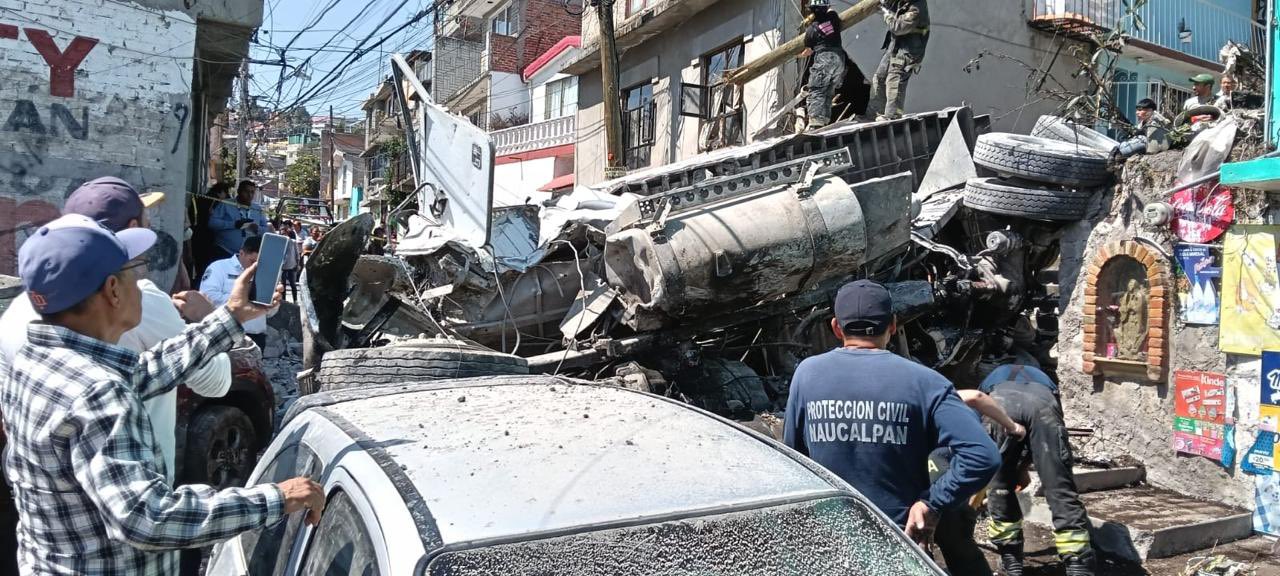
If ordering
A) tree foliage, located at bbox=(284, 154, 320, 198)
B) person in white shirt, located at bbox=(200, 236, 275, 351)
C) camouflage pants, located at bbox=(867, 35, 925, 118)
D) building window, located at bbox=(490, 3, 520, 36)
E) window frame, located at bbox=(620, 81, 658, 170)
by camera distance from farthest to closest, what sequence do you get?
1. tree foliage, located at bbox=(284, 154, 320, 198)
2. building window, located at bbox=(490, 3, 520, 36)
3. window frame, located at bbox=(620, 81, 658, 170)
4. camouflage pants, located at bbox=(867, 35, 925, 118)
5. person in white shirt, located at bbox=(200, 236, 275, 351)

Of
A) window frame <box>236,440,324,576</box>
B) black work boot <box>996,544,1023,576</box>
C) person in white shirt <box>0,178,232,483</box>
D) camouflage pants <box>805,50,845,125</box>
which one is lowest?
black work boot <box>996,544,1023,576</box>

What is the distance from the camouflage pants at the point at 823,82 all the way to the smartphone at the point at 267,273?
386 inches

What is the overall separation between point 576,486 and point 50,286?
4.19ft

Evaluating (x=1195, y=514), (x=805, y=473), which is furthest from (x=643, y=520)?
(x=1195, y=514)

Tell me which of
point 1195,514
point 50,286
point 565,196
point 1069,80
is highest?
point 1069,80

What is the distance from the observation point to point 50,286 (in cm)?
202

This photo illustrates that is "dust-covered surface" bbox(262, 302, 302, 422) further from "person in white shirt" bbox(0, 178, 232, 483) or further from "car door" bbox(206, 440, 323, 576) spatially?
"car door" bbox(206, 440, 323, 576)

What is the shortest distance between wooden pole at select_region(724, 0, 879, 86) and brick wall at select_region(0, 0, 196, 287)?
7.65 metres

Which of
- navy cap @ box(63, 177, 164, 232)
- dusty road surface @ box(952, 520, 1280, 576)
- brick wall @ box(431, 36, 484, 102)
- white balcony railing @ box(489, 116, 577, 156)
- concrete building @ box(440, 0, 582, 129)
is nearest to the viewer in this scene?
navy cap @ box(63, 177, 164, 232)

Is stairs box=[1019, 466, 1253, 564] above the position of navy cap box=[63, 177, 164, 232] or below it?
below

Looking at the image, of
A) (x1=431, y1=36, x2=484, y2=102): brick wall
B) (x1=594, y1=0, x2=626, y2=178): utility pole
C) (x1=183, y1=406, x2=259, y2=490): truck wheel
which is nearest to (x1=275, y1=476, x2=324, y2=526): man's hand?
(x1=183, y1=406, x2=259, y2=490): truck wheel

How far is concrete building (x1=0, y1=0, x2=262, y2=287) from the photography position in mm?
8453

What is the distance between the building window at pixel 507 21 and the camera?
31547 mm

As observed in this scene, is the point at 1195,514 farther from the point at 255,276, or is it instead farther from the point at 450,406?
the point at 255,276
